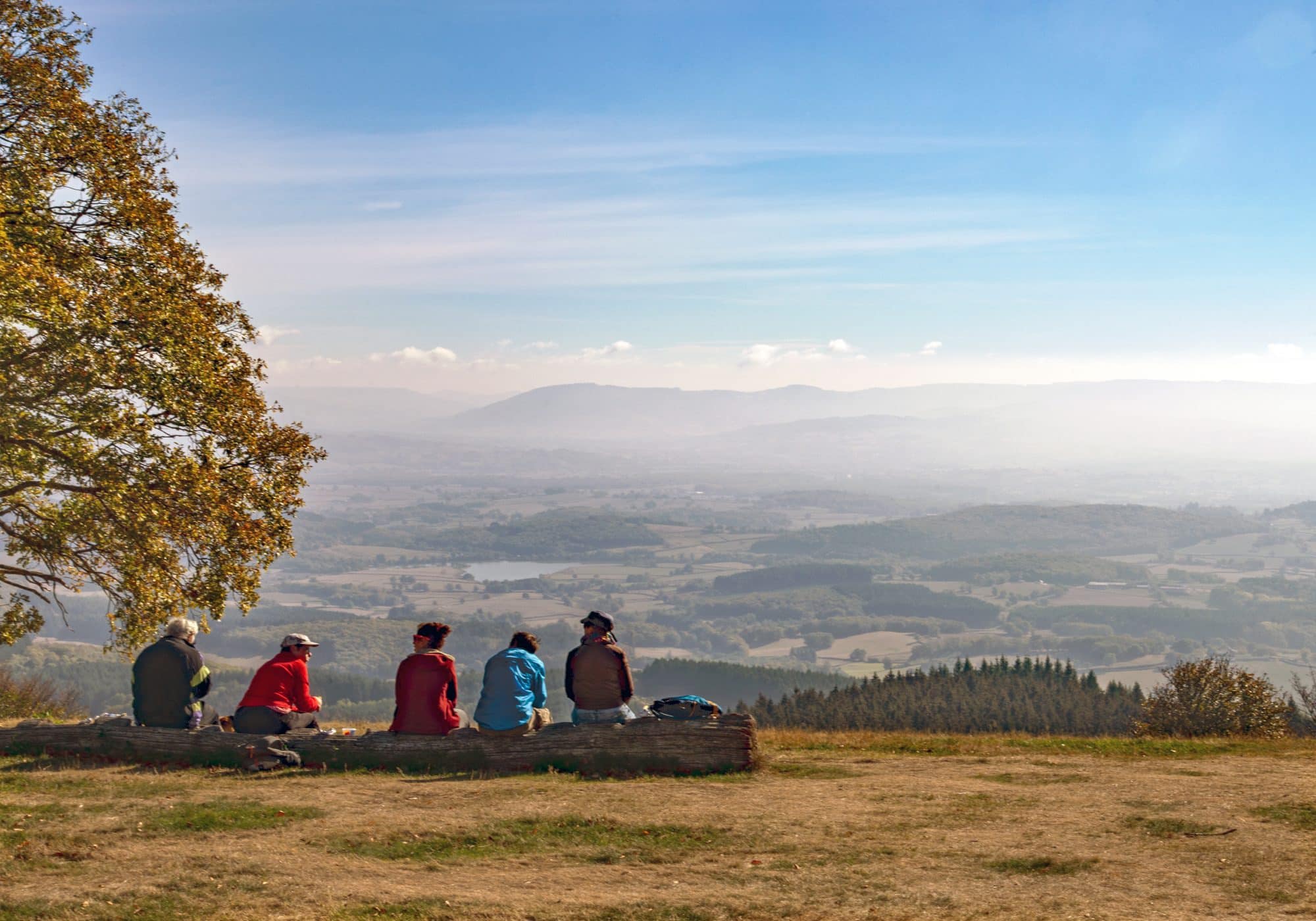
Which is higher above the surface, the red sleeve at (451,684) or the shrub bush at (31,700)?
the red sleeve at (451,684)

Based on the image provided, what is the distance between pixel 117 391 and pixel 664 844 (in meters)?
13.7

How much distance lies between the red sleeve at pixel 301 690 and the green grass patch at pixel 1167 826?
13.0m

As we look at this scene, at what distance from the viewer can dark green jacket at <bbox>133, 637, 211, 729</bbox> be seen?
56.4 ft

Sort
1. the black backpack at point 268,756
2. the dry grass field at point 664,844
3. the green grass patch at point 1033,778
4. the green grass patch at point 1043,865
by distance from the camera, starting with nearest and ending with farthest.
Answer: the dry grass field at point 664,844
the green grass patch at point 1043,865
the black backpack at point 268,756
the green grass patch at point 1033,778

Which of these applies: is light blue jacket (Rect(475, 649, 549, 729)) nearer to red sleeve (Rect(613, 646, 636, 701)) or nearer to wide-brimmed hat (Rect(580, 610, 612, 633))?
wide-brimmed hat (Rect(580, 610, 612, 633))

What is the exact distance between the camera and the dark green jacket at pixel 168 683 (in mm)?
17188

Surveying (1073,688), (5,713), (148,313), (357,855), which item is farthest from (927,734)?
(1073,688)

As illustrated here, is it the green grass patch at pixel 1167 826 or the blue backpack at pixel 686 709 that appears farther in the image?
the blue backpack at pixel 686 709

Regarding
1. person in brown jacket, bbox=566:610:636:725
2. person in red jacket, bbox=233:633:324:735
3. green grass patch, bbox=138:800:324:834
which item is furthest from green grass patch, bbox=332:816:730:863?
person in red jacket, bbox=233:633:324:735

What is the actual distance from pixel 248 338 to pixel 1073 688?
77.0m

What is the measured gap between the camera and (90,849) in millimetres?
12141

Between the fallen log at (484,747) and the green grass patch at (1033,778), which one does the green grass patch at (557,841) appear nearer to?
the fallen log at (484,747)

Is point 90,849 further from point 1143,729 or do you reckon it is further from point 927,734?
point 1143,729

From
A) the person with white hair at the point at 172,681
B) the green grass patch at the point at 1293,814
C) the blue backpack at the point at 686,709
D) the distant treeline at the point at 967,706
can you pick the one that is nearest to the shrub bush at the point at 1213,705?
the green grass patch at the point at 1293,814
